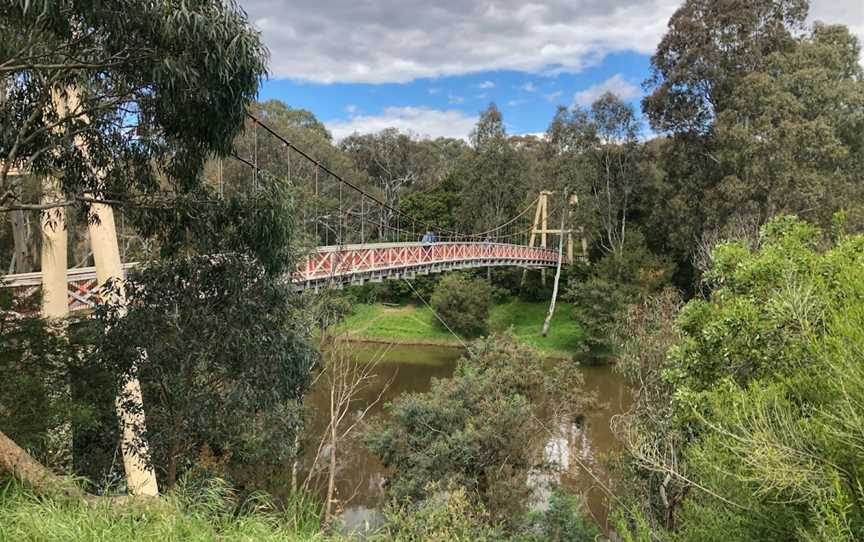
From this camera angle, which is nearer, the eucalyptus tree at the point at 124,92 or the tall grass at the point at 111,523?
the tall grass at the point at 111,523

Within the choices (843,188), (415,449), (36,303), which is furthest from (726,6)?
(36,303)

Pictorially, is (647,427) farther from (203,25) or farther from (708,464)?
(203,25)

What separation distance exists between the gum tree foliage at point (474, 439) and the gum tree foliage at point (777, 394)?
1.33m

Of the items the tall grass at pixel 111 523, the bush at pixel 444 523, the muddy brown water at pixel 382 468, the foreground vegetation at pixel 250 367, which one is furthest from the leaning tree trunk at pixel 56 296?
the bush at pixel 444 523

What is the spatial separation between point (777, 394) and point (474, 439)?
10.0 ft

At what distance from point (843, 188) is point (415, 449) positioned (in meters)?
8.20

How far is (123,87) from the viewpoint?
2.68m

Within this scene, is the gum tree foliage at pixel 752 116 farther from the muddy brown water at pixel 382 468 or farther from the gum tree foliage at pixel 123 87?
the gum tree foliage at pixel 123 87

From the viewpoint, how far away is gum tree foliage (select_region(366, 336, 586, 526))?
16.6 feet

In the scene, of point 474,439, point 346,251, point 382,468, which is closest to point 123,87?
point 474,439

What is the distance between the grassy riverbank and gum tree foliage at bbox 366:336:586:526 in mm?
8210

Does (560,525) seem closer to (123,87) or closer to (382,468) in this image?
(382,468)

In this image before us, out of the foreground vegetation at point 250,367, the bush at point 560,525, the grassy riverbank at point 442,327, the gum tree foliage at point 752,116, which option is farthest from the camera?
the grassy riverbank at point 442,327

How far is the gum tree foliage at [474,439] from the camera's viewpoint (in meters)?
5.05
